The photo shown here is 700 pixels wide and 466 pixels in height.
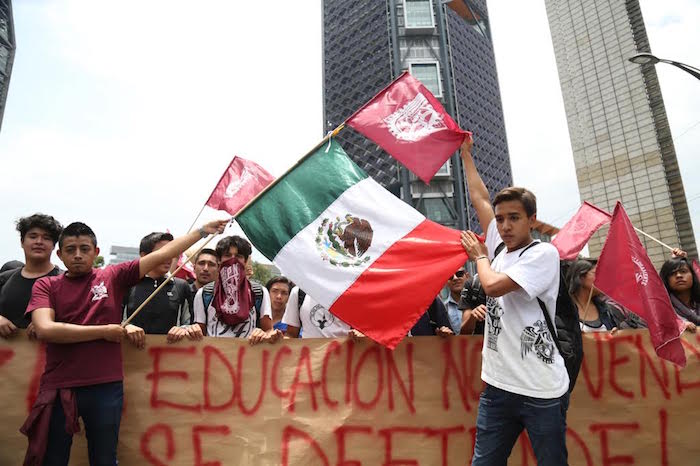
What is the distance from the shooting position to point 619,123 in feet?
126

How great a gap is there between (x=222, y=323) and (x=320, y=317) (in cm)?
70

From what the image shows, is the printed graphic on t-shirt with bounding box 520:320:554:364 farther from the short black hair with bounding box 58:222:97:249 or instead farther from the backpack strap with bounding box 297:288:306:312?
the short black hair with bounding box 58:222:97:249

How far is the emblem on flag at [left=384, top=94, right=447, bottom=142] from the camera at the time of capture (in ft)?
10.3

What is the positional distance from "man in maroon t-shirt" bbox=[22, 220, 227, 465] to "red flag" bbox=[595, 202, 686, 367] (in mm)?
2951

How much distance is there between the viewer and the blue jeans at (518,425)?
1882mm

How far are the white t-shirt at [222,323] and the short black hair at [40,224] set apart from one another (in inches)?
40.2

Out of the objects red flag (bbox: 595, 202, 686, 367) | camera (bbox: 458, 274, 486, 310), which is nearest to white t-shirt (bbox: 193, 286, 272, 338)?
camera (bbox: 458, 274, 486, 310)

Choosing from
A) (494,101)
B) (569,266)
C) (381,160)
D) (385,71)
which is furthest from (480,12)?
(569,266)

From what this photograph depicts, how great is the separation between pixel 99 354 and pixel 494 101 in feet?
310

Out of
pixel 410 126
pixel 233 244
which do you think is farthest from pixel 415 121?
pixel 233 244

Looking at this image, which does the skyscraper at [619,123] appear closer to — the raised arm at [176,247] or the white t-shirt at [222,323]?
the white t-shirt at [222,323]

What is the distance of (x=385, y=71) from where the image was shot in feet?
234

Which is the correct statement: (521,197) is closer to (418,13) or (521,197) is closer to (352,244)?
(352,244)

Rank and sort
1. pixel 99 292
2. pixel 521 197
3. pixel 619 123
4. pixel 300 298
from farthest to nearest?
pixel 619 123 < pixel 300 298 < pixel 99 292 < pixel 521 197
